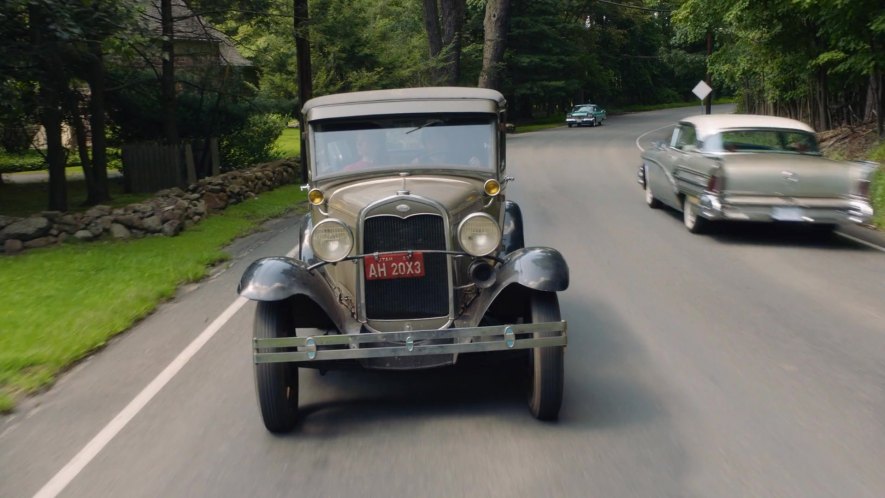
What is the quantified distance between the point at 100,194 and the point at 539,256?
1444 centimetres

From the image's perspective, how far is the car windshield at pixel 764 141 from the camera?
12.8 m

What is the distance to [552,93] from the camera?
5350 cm

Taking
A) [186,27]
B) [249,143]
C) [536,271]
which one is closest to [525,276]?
[536,271]

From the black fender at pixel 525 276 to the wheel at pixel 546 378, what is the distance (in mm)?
192

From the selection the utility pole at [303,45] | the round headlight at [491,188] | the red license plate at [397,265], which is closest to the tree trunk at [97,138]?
the utility pole at [303,45]

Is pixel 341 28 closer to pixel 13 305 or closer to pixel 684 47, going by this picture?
pixel 13 305

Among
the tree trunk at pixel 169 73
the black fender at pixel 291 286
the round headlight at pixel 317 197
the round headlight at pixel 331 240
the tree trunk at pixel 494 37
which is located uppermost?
the tree trunk at pixel 494 37

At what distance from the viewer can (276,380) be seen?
5352 mm

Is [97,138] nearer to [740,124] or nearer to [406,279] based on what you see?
[740,124]

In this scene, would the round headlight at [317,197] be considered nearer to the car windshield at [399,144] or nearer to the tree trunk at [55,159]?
the car windshield at [399,144]

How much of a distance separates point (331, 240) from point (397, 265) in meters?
0.50

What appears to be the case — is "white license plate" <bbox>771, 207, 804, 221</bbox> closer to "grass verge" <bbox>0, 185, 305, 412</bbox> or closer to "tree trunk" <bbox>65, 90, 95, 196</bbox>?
"grass verge" <bbox>0, 185, 305, 412</bbox>

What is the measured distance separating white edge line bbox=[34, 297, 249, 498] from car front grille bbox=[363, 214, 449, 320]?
181 centimetres

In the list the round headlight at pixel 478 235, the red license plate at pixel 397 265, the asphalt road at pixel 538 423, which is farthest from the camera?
the round headlight at pixel 478 235
